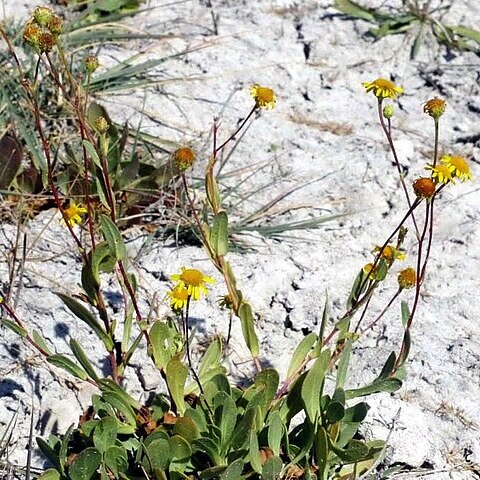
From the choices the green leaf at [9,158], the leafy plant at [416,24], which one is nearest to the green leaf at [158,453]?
the green leaf at [9,158]

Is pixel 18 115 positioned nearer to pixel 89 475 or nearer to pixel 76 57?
pixel 76 57

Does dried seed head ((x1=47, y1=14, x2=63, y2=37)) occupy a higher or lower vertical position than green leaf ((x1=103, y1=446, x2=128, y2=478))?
higher

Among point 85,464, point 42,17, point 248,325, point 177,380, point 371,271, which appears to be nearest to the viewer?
point 42,17

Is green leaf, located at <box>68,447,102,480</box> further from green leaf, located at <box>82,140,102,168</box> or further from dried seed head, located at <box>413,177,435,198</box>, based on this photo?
dried seed head, located at <box>413,177,435,198</box>

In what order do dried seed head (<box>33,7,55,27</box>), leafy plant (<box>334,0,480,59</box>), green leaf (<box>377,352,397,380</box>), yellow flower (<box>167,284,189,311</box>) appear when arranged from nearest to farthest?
dried seed head (<box>33,7,55,27</box>) → yellow flower (<box>167,284,189,311</box>) → green leaf (<box>377,352,397,380</box>) → leafy plant (<box>334,0,480,59</box>)

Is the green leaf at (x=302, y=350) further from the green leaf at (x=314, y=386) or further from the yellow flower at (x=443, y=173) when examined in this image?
the yellow flower at (x=443, y=173)

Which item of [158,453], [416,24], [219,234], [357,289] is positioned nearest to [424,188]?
[357,289]

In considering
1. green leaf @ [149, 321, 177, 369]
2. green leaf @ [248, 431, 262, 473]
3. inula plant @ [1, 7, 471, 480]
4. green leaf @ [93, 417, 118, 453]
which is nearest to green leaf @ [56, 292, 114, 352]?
inula plant @ [1, 7, 471, 480]

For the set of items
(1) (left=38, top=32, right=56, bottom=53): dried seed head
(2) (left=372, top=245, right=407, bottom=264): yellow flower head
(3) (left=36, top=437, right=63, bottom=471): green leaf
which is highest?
(1) (left=38, top=32, right=56, bottom=53): dried seed head

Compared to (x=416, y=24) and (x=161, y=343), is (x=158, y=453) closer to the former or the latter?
(x=161, y=343)
